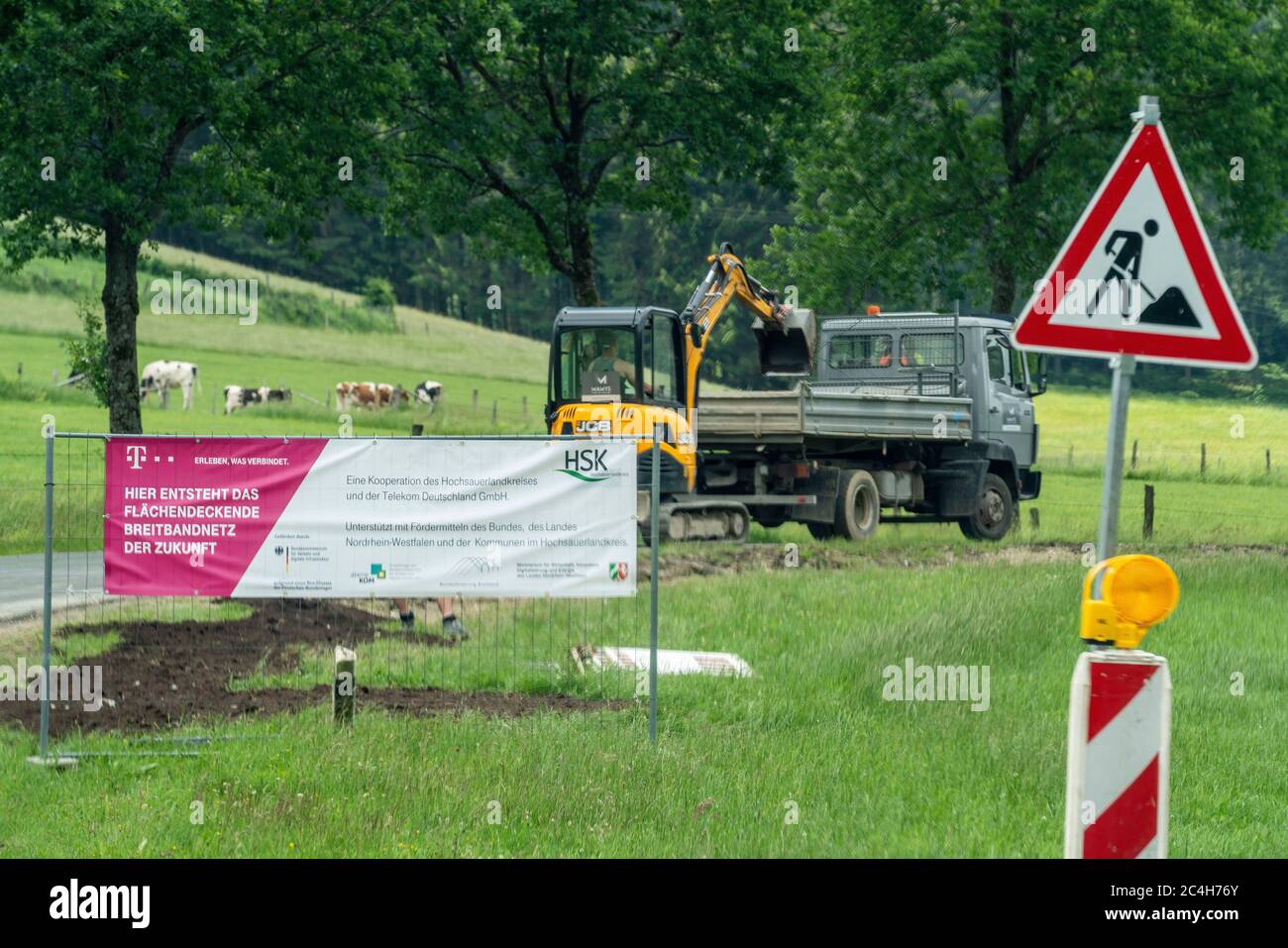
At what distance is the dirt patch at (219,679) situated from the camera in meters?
11.2

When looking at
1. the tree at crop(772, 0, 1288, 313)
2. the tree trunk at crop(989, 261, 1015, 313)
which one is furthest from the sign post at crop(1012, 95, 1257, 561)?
the tree trunk at crop(989, 261, 1015, 313)

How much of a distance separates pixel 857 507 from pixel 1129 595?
2158cm

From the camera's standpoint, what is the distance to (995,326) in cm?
2716

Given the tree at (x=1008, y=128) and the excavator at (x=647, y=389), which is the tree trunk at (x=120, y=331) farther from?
the tree at (x=1008, y=128)

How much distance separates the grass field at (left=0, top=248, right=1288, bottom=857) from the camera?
26.5 ft

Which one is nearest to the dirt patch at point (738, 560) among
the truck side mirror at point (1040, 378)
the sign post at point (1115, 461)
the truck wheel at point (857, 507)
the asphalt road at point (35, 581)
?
the truck wheel at point (857, 507)

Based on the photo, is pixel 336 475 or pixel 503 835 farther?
pixel 336 475

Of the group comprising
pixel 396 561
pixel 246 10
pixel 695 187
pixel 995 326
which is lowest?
pixel 396 561

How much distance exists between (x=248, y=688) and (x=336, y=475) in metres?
2.28

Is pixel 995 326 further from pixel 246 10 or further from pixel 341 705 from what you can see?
pixel 341 705

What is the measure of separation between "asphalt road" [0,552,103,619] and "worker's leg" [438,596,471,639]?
2.73 metres

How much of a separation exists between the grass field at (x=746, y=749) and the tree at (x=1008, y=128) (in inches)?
666
